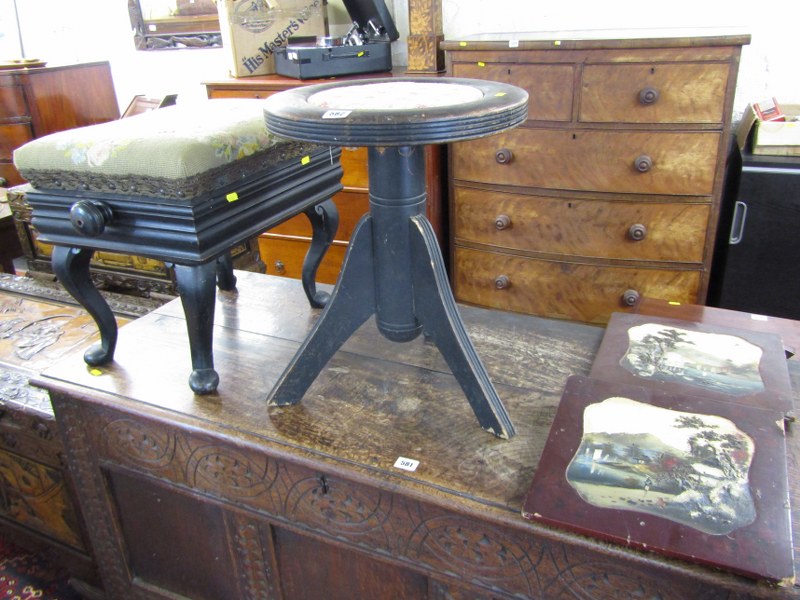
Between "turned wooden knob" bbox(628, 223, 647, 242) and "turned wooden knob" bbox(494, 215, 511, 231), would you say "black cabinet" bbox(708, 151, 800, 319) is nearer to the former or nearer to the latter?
"turned wooden knob" bbox(628, 223, 647, 242)

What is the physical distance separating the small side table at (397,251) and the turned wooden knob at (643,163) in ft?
3.06

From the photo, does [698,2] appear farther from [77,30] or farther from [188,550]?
[77,30]

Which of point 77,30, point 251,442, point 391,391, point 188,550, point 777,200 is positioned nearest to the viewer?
point 251,442

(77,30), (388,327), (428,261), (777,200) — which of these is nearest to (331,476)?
(388,327)

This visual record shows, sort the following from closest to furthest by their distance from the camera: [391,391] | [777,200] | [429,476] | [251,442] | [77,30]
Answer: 1. [429,476]
2. [251,442]
3. [391,391]
4. [777,200]
5. [77,30]

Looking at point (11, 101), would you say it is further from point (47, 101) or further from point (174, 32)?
point (174, 32)

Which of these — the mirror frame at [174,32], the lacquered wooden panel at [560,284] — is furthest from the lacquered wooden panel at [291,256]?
the mirror frame at [174,32]

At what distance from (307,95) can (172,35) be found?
251cm

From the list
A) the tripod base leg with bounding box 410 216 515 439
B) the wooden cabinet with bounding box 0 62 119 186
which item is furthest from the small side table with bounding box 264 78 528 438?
the wooden cabinet with bounding box 0 62 119 186

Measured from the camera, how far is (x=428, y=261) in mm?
964

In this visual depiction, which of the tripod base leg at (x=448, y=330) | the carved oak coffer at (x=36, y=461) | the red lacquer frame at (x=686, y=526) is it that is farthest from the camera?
the carved oak coffer at (x=36, y=461)

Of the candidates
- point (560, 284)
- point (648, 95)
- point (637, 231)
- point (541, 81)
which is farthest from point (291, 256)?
point (648, 95)

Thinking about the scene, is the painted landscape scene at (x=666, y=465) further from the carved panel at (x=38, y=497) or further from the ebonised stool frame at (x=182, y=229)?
the carved panel at (x=38, y=497)

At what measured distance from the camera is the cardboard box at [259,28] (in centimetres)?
231
